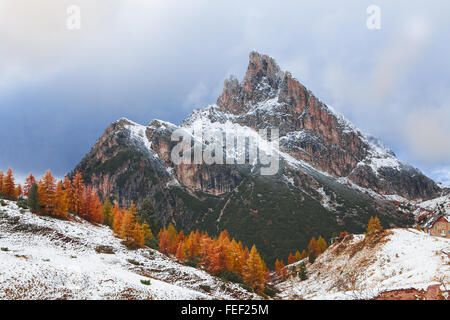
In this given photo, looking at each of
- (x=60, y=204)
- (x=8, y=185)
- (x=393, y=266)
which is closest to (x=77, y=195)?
(x=60, y=204)

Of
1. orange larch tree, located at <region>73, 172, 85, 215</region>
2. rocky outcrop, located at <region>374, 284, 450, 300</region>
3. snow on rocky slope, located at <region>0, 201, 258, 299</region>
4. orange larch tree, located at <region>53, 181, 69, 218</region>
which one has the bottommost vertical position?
rocky outcrop, located at <region>374, 284, 450, 300</region>

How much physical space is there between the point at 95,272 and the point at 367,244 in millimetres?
48646

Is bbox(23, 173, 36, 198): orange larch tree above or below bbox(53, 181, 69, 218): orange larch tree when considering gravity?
above

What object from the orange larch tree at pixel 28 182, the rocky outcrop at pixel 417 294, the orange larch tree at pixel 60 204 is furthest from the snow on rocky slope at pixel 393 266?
the orange larch tree at pixel 28 182

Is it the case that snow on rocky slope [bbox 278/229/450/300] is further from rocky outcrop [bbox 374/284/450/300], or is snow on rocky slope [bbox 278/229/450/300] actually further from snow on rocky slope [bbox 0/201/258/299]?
snow on rocky slope [bbox 0/201/258/299]

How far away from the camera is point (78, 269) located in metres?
28.3

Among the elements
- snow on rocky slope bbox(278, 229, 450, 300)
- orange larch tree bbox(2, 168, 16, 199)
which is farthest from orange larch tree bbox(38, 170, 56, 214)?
snow on rocky slope bbox(278, 229, 450, 300)

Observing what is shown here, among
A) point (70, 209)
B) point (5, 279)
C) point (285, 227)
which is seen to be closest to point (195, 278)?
point (5, 279)

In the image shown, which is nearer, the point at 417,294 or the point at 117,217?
the point at 417,294

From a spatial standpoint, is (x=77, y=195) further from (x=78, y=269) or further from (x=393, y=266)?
(x=393, y=266)

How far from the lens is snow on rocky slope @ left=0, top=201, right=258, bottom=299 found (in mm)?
22531

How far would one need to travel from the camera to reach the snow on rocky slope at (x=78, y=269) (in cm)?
2253

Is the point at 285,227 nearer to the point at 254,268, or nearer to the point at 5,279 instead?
the point at 254,268
